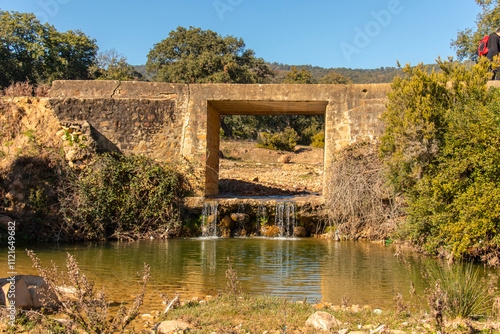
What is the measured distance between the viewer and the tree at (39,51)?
25.1m

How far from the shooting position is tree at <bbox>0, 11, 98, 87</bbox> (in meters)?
25.1

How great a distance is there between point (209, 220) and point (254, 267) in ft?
12.7

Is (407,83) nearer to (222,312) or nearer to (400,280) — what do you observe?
(400,280)

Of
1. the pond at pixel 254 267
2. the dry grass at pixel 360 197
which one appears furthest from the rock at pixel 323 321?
the dry grass at pixel 360 197

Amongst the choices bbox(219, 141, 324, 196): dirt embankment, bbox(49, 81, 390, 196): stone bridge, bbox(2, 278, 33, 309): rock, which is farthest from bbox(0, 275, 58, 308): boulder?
bbox(219, 141, 324, 196): dirt embankment

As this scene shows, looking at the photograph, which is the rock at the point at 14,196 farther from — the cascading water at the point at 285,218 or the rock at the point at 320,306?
the rock at the point at 320,306

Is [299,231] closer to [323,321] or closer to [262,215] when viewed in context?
[262,215]

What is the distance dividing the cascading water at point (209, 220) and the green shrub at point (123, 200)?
2.13ft

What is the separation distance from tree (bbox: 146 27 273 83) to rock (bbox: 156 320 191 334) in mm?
25017

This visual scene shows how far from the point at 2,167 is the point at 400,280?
344 inches

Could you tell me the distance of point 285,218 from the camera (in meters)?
11.0

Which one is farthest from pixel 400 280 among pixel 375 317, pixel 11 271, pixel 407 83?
pixel 11 271

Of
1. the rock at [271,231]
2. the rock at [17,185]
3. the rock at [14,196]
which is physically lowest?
the rock at [271,231]

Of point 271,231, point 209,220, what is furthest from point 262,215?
point 209,220
